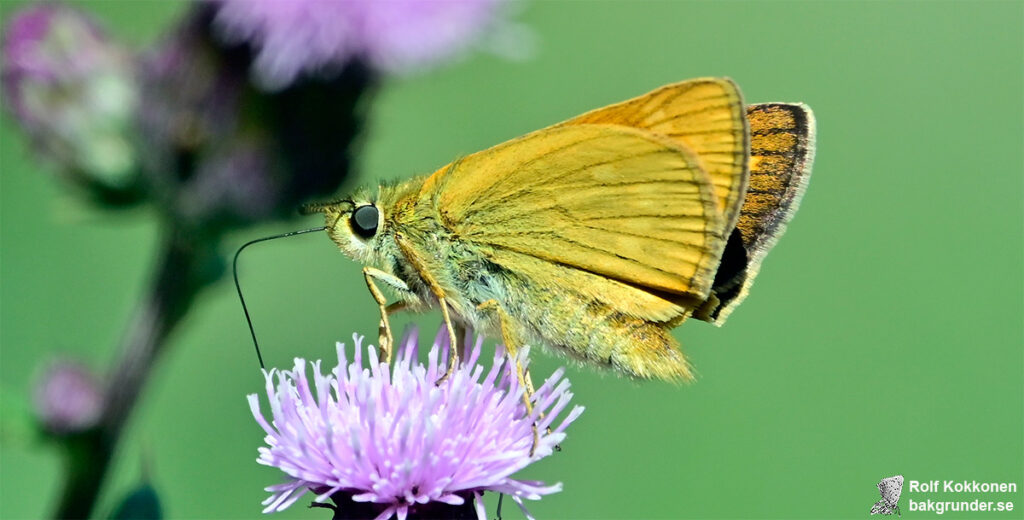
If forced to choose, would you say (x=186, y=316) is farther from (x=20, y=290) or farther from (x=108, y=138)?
(x=20, y=290)

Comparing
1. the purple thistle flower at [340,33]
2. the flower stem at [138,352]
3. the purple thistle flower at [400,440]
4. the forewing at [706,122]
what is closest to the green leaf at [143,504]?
the flower stem at [138,352]

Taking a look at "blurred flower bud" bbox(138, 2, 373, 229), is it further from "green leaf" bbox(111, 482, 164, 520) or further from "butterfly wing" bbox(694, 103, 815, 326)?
"butterfly wing" bbox(694, 103, 815, 326)

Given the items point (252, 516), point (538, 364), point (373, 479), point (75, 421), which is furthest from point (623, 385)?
point (75, 421)

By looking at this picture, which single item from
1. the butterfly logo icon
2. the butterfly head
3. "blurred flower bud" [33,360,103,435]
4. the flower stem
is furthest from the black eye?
the butterfly logo icon

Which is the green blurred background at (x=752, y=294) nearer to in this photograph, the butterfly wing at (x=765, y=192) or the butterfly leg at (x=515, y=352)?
the butterfly leg at (x=515, y=352)

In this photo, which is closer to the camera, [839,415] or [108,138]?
[108,138]
